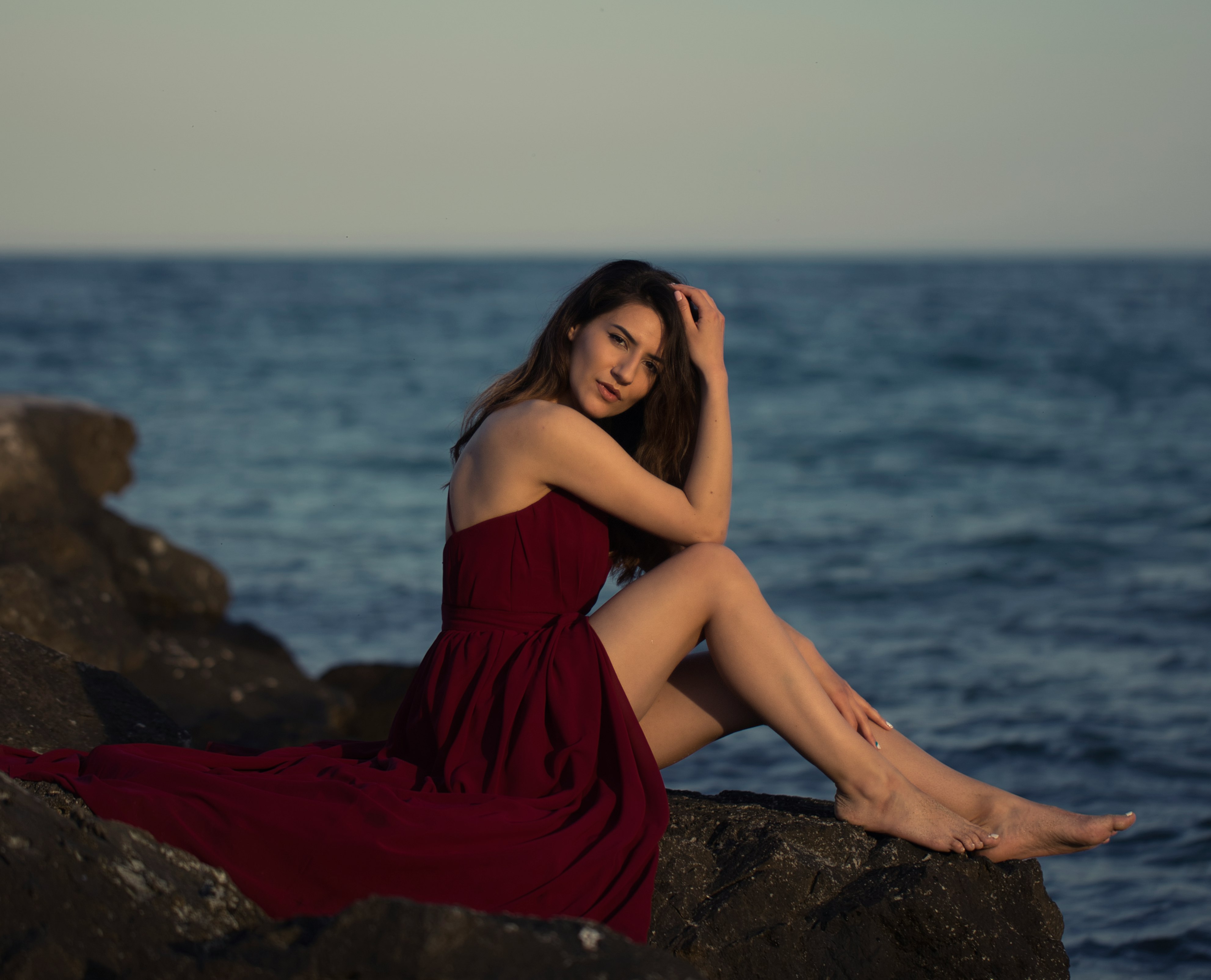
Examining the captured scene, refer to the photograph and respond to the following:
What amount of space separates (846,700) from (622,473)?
91 centimetres

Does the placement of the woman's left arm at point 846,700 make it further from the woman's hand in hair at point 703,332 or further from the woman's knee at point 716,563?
the woman's hand in hair at point 703,332

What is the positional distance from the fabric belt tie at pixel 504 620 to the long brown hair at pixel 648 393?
0.46 metres

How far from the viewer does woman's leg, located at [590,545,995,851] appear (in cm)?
304

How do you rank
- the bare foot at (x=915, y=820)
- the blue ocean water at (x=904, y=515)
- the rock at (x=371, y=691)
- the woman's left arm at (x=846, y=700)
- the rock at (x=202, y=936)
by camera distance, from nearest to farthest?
1. the rock at (x=202, y=936)
2. the bare foot at (x=915, y=820)
3. the woman's left arm at (x=846, y=700)
4. the blue ocean water at (x=904, y=515)
5. the rock at (x=371, y=691)

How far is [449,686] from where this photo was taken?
3.11 meters

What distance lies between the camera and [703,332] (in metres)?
3.52

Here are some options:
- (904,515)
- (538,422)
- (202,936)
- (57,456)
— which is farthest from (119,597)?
(904,515)

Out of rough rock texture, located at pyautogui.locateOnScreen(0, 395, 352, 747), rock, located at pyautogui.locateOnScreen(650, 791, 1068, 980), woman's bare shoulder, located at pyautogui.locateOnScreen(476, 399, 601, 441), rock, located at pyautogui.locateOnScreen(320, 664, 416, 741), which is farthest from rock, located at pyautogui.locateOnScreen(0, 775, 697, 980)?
rock, located at pyautogui.locateOnScreen(320, 664, 416, 741)

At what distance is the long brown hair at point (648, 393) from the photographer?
3.52 metres

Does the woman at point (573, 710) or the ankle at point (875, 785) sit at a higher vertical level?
the woman at point (573, 710)

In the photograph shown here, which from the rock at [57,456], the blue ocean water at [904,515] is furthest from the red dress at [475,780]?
the rock at [57,456]

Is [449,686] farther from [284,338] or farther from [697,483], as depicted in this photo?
[284,338]

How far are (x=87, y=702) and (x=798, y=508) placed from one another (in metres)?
9.15

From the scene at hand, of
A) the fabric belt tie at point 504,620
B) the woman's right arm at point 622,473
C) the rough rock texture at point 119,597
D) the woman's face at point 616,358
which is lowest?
the rough rock texture at point 119,597
